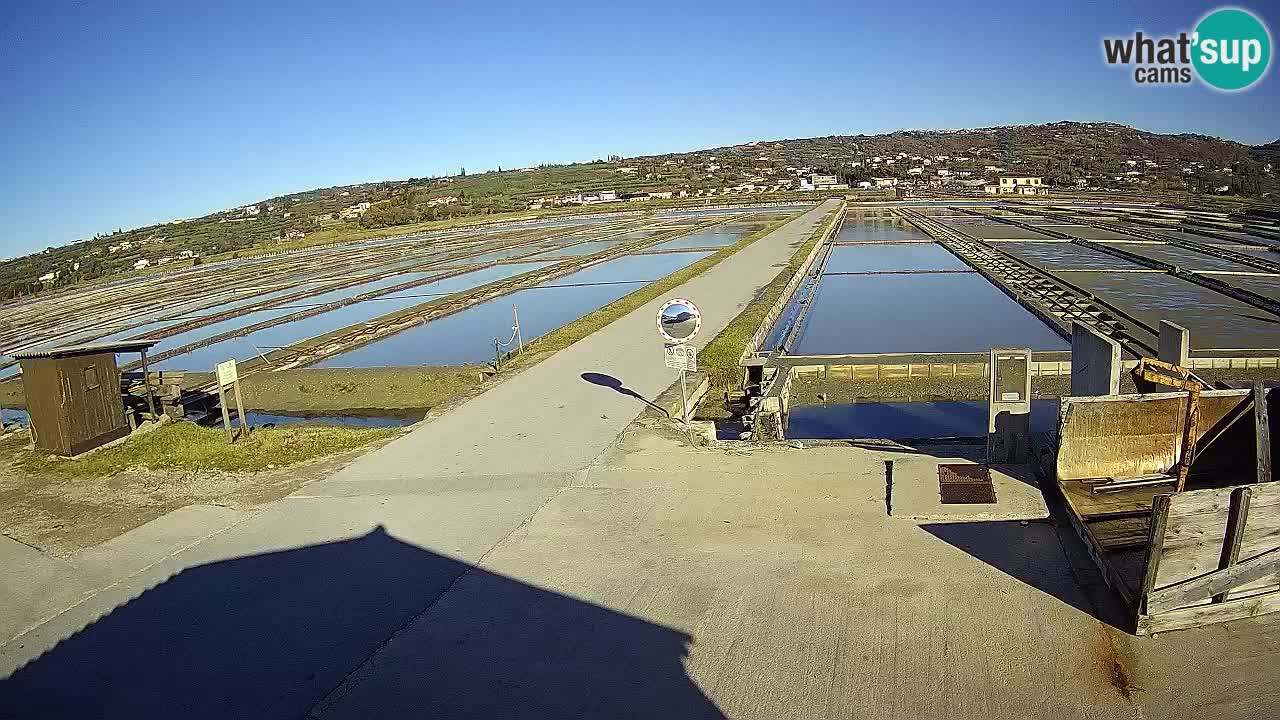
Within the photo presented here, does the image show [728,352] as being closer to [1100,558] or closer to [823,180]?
[1100,558]

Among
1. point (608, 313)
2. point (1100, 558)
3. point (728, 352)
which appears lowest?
point (728, 352)

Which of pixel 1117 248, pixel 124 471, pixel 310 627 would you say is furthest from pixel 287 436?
pixel 1117 248

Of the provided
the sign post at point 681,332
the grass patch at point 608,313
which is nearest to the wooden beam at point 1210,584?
the sign post at point 681,332

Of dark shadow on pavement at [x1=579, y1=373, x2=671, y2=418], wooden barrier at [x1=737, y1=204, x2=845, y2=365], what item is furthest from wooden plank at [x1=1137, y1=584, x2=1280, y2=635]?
wooden barrier at [x1=737, y1=204, x2=845, y2=365]

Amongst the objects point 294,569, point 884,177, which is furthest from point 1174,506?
point 884,177

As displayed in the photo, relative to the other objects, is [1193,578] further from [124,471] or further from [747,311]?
[747,311]

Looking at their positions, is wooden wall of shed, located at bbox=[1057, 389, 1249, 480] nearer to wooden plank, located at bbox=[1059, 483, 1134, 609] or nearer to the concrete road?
wooden plank, located at bbox=[1059, 483, 1134, 609]
